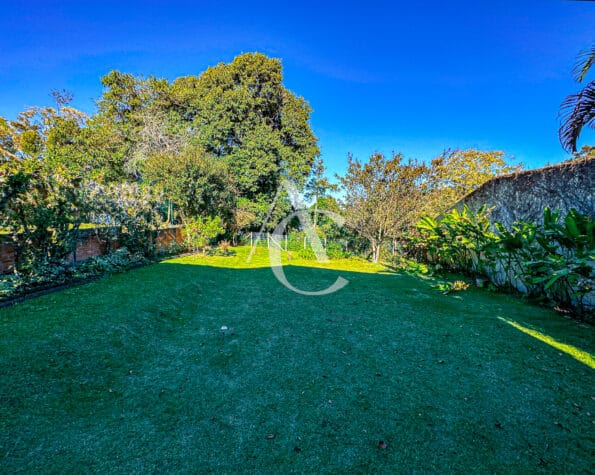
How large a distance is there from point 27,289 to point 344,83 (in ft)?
51.1

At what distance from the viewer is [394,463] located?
6.27ft

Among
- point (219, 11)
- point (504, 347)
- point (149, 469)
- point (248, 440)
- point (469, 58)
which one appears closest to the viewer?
point (149, 469)

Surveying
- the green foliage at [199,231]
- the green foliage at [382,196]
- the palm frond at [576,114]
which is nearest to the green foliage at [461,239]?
the green foliage at [382,196]

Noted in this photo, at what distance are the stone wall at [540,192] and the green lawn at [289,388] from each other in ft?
7.72

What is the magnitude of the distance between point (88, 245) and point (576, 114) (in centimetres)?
1173

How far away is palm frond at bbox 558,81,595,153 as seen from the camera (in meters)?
4.27

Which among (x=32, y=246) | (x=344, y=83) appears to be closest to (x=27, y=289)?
(x=32, y=246)

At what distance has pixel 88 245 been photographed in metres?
7.94

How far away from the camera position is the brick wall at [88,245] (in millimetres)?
5713

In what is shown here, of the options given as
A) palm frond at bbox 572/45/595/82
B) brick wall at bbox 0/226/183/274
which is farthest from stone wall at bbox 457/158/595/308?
brick wall at bbox 0/226/183/274

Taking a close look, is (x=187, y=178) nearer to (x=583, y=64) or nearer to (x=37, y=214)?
(x=37, y=214)

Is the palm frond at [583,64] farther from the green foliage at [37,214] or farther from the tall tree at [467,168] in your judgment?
the tall tree at [467,168]

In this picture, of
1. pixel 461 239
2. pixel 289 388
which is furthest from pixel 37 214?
pixel 461 239

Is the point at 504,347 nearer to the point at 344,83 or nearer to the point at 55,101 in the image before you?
the point at 344,83
